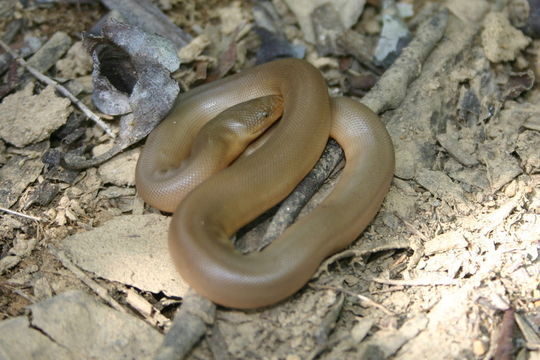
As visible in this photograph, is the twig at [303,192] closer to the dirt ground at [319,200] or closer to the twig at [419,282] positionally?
the dirt ground at [319,200]

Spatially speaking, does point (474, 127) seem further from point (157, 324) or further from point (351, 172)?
point (157, 324)

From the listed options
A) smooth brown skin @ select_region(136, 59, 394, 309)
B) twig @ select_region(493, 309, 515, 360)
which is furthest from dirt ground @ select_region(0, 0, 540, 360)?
smooth brown skin @ select_region(136, 59, 394, 309)

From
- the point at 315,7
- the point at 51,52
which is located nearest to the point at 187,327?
the point at 51,52

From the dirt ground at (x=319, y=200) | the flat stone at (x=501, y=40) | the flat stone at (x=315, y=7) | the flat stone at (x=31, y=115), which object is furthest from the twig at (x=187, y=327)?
the flat stone at (x=501, y=40)

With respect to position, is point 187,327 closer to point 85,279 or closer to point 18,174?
point 85,279

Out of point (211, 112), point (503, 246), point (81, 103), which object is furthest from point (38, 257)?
point (503, 246)
